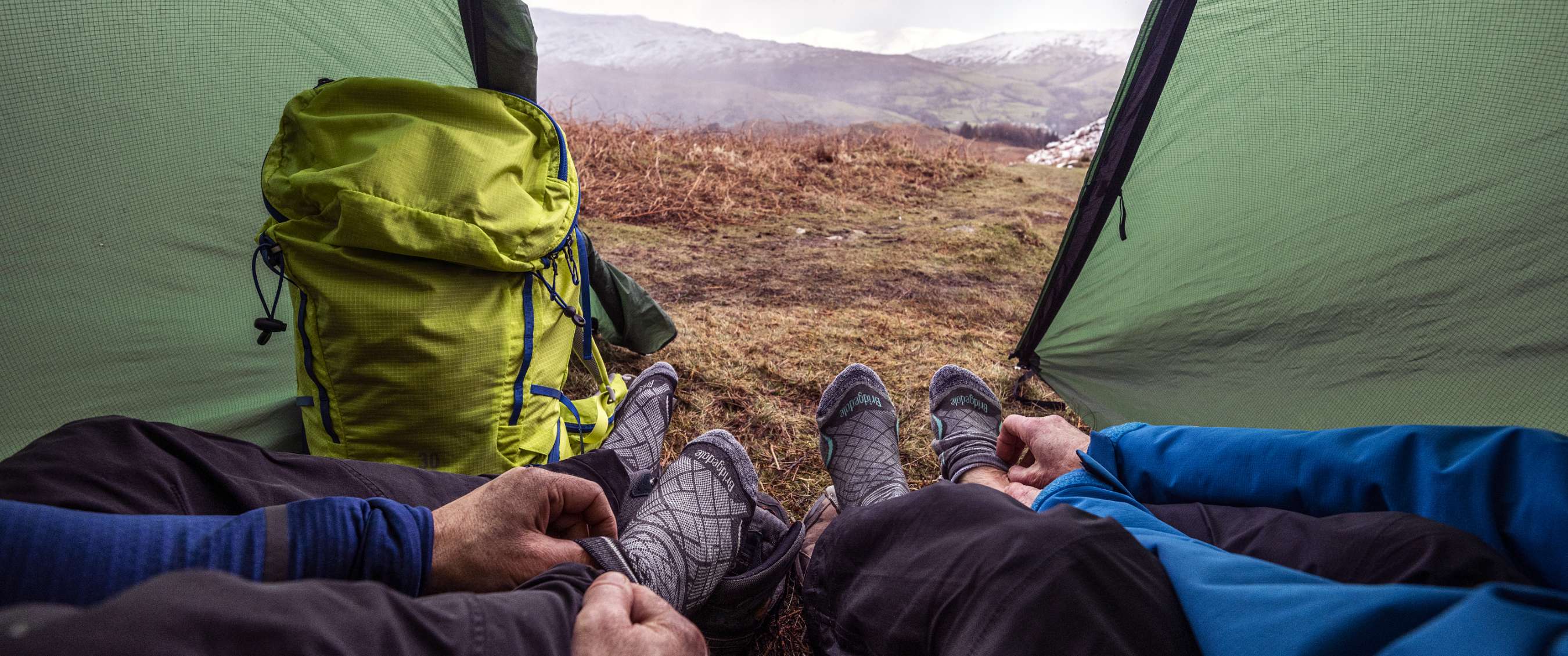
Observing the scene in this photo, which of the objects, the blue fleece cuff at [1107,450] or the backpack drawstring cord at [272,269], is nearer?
the blue fleece cuff at [1107,450]

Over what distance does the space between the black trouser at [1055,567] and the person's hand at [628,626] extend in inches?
12.1

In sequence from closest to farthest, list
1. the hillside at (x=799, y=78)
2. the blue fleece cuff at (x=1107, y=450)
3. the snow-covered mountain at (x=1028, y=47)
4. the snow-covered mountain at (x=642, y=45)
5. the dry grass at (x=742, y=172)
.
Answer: the blue fleece cuff at (x=1107, y=450)
the dry grass at (x=742, y=172)
the hillside at (x=799, y=78)
the snow-covered mountain at (x=642, y=45)
the snow-covered mountain at (x=1028, y=47)

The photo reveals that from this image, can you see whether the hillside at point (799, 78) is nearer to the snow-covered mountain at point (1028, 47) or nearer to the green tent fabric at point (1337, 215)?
the snow-covered mountain at point (1028, 47)

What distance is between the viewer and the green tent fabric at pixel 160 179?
1.35 metres

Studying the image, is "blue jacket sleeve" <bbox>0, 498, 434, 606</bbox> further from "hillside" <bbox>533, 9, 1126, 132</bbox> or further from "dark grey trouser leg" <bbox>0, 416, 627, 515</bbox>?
"hillside" <bbox>533, 9, 1126, 132</bbox>

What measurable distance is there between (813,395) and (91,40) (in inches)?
78.0

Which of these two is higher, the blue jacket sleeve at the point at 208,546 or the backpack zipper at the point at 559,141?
the backpack zipper at the point at 559,141

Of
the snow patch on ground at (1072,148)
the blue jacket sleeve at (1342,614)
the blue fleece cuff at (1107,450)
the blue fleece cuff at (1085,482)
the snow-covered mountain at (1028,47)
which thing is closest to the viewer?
the blue jacket sleeve at (1342,614)

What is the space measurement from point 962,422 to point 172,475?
169 cm

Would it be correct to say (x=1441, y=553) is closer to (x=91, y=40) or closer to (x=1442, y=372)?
(x=1442, y=372)

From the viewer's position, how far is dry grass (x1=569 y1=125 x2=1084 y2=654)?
87.9 inches

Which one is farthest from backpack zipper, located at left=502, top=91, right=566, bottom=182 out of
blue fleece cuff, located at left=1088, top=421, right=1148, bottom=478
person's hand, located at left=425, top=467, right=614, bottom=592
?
blue fleece cuff, located at left=1088, top=421, right=1148, bottom=478

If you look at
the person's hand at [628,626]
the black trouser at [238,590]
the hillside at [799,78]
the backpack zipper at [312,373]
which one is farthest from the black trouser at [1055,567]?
the hillside at [799,78]

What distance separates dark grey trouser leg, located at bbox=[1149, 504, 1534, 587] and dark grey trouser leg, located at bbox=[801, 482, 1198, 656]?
0.22 meters
